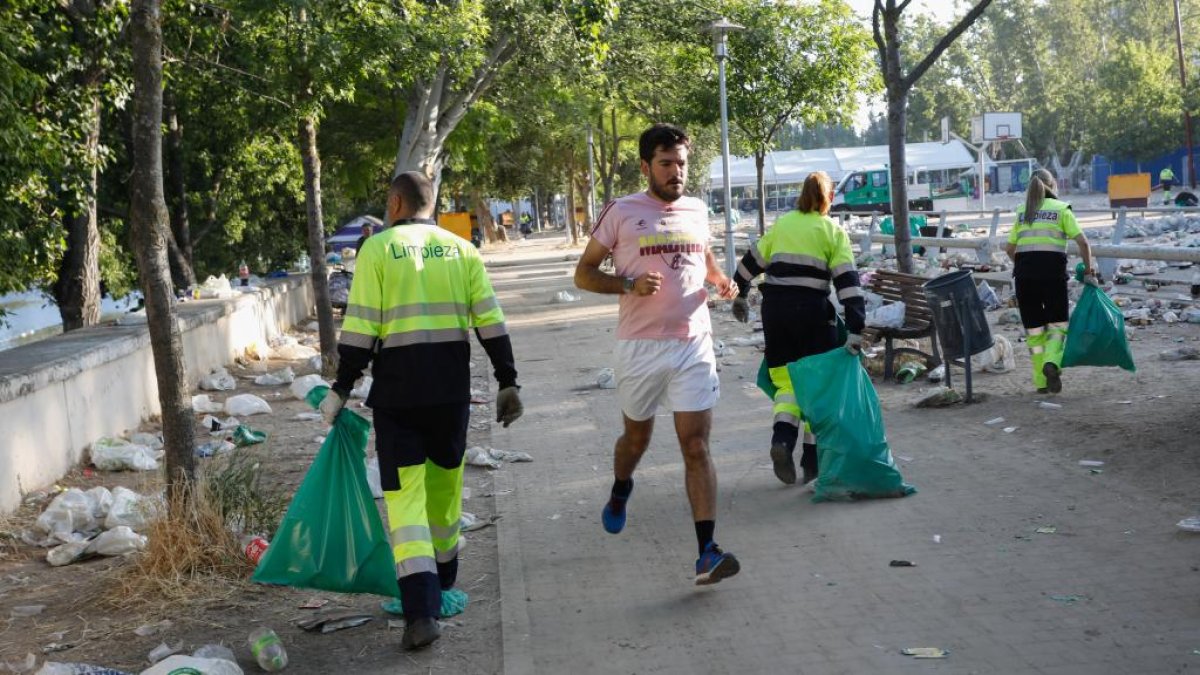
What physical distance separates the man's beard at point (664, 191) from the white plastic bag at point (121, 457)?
4740 mm

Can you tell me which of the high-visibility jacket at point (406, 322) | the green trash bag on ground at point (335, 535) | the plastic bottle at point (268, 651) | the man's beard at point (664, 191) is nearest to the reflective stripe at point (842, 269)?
the man's beard at point (664, 191)

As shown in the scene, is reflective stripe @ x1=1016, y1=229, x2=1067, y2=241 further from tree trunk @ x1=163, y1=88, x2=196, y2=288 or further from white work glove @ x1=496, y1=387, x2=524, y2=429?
tree trunk @ x1=163, y1=88, x2=196, y2=288

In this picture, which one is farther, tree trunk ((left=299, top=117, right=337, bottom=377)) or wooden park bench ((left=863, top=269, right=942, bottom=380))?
tree trunk ((left=299, top=117, right=337, bottom=377))

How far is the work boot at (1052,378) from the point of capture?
9.22 metres

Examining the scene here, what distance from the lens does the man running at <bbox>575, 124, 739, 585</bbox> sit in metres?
5.39

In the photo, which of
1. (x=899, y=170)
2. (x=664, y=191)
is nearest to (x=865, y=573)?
(x=664, y=191)

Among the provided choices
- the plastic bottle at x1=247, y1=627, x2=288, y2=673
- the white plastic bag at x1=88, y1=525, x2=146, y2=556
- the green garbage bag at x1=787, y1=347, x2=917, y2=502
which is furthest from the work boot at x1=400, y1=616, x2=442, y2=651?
the green garbage bag at x1=787, y1=347, x2=917, y2=502

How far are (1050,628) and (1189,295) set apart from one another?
11.5 metres

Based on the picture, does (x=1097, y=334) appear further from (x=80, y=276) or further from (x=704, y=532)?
(x=80, y=276)

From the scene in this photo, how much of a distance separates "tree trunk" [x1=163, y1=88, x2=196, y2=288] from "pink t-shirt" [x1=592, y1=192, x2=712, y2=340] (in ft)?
50.0

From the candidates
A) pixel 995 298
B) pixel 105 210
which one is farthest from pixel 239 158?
pixel 995 298

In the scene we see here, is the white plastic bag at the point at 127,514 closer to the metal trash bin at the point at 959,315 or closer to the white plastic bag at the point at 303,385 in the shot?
the white plastic bag at the point at 303,385

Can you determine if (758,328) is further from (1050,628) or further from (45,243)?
(1050,628)

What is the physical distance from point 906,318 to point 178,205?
13.8 metres
